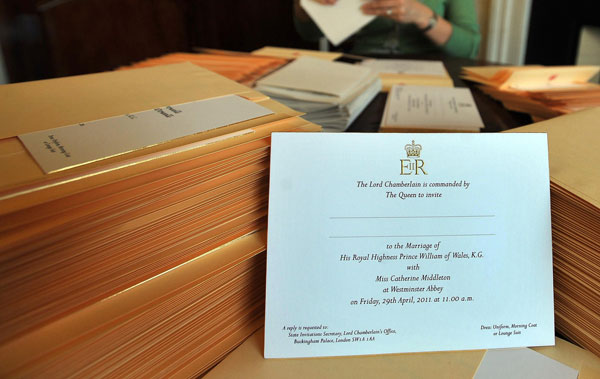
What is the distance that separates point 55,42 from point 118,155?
5.34ft

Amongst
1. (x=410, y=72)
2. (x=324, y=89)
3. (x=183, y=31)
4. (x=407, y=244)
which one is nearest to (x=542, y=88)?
Answer: (x=410, y=72)

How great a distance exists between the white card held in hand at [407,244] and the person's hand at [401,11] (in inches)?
44.4

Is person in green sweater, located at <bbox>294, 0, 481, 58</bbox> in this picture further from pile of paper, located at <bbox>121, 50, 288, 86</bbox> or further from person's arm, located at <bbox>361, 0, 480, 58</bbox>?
pile of paper, located at <bbox>121, 50, 288, 86</bbox>

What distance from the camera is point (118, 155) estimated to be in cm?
37

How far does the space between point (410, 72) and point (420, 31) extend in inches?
28.1

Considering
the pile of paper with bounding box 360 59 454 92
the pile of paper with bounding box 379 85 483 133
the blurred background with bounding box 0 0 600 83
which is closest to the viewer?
the pile of paper with bounding box 379 85 483 133

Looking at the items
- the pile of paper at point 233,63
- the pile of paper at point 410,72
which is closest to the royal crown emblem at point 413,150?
the pile of paper at point 233,63

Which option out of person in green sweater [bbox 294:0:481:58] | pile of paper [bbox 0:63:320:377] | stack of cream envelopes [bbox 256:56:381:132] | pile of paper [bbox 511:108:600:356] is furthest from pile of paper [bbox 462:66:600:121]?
pile of paper [bbox 0:63:320:377]

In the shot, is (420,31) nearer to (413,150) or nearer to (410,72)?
(410,72)

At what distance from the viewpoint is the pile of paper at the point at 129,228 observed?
0.32m

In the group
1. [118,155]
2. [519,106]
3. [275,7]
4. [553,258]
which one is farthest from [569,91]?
[275,7]

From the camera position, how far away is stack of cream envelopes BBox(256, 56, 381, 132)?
86cm

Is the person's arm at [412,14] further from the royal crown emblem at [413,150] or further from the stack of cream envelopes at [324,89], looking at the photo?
the royal crown emblem at [413,150]

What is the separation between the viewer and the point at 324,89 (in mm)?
888
